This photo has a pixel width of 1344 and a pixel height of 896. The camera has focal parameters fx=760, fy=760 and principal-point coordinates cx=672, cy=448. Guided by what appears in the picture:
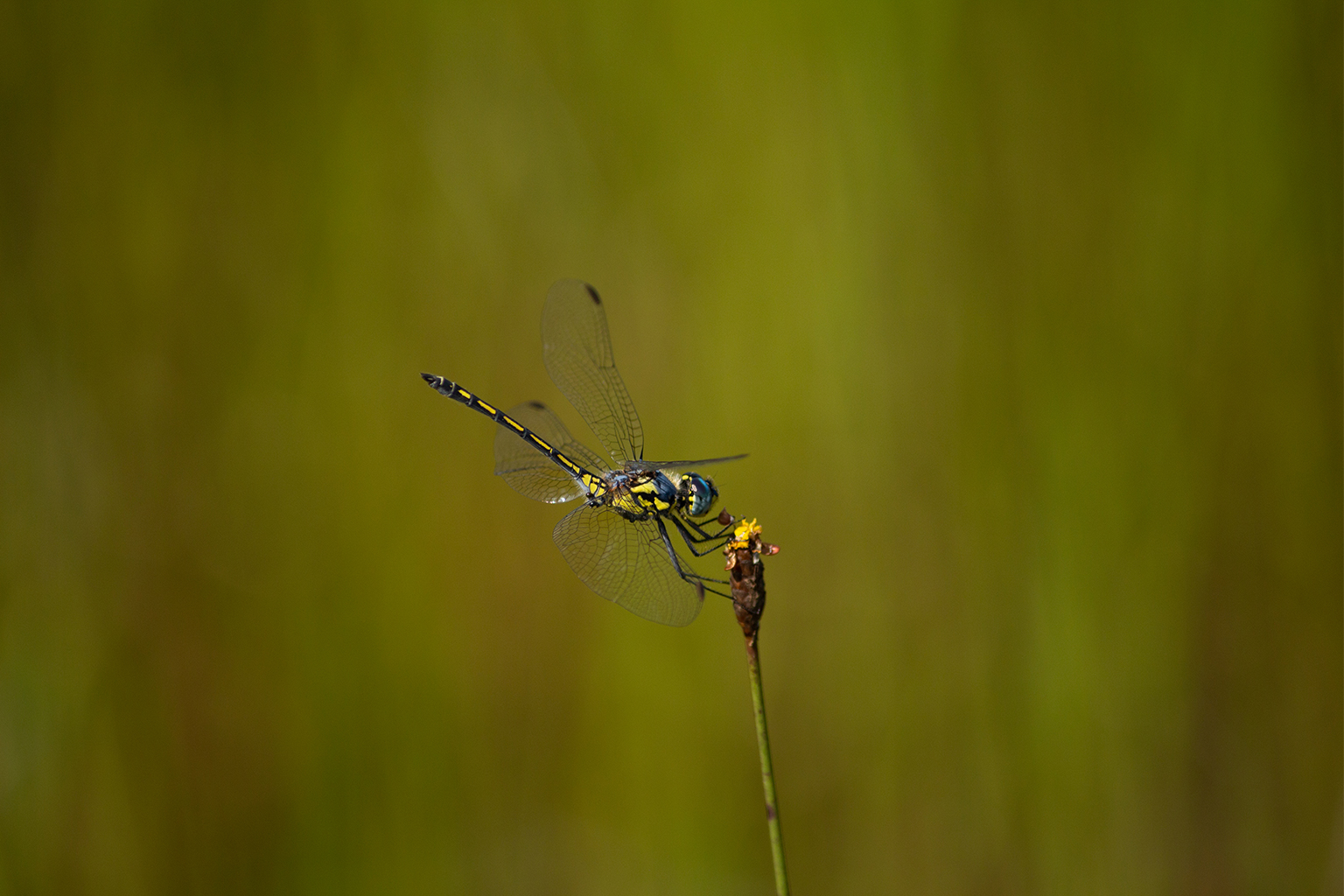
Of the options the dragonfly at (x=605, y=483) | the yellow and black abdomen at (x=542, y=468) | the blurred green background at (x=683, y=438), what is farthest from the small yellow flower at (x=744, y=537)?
the blurred green background at (x=683, y=438)

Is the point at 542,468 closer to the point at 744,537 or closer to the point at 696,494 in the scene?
→ the point at 696,494

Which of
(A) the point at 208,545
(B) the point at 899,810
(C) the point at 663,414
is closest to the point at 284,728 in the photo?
(A) the point at 208,545

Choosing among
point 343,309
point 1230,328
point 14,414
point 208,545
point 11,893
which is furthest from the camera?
point 343,309

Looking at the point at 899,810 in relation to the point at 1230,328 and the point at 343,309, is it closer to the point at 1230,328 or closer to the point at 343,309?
the point at 1230,328

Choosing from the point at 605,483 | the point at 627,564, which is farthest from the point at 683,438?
the point at 627,564

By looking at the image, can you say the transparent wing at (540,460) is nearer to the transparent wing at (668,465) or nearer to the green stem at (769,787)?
the transparent wing at (668,465)

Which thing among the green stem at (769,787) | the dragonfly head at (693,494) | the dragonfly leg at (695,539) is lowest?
the green stem at (769,787)
